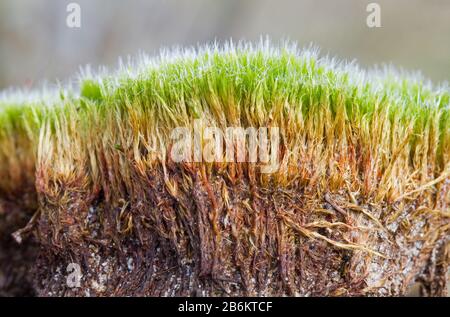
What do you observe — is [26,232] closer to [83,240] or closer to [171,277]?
[83,240]

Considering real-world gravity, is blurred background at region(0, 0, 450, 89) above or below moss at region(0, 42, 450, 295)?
above

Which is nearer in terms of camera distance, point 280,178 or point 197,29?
point 280,178

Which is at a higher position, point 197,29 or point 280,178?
point 197,29

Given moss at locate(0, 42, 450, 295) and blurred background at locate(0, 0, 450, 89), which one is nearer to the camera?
moss at locate(0, 42, 450, 295)

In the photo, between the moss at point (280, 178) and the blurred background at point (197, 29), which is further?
the blurred background at point (197, 29)

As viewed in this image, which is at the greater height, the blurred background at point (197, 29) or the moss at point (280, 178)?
the blurred background at point (197, 29)

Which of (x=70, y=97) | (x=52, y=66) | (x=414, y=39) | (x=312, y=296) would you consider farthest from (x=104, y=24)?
(x=312, y=296)
